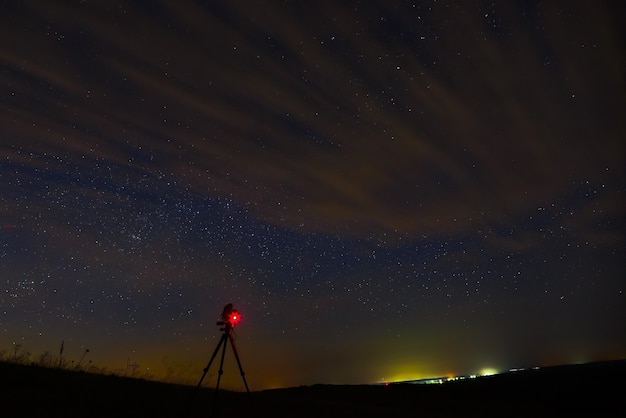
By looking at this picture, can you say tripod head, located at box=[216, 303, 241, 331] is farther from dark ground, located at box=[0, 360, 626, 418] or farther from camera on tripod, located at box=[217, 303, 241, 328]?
dark ground, located at box=[0, 360, 626, 418]

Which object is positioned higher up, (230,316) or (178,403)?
(230,316)

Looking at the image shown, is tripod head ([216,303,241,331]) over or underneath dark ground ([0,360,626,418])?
over

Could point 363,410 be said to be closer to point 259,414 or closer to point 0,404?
point 259,414

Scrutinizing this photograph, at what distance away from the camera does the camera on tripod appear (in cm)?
945

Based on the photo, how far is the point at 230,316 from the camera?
952 centimetres

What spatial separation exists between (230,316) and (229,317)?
3 centimetres

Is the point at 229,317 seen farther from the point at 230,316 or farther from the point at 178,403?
the point at 178,403

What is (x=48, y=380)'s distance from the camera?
31.1 ft

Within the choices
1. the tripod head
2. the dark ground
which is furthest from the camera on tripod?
the dark ground

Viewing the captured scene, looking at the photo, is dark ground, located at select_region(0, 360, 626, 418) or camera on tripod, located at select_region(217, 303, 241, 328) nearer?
dark ground, located at select_region(0, 360, 626, 418)

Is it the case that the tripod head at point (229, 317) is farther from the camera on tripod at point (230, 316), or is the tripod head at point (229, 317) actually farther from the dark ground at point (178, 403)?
the dark ground at point (178, 403)

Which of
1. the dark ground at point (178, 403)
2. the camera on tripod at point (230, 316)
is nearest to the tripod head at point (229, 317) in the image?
the camera on tripod at point (230, 316)

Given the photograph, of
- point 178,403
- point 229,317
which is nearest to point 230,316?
point 229,317

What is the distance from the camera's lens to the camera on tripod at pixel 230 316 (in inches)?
372
